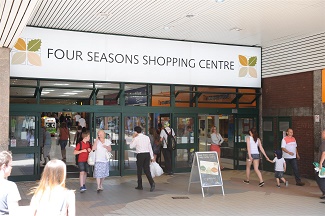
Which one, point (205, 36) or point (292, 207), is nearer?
point (292, 207)

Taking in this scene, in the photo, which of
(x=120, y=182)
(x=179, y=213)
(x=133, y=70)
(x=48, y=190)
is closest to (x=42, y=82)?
(x=133, y=70)

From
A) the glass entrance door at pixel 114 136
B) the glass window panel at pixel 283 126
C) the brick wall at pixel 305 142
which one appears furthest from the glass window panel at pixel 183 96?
the brick wall at pixel 305 142

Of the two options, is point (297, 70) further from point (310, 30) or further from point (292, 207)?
point (292, 207)

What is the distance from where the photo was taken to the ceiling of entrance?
9.16 m

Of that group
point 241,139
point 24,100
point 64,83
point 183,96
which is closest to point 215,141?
point 241,139

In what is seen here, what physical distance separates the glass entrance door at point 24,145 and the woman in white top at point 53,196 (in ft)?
27.6

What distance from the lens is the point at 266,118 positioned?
47.2 ft

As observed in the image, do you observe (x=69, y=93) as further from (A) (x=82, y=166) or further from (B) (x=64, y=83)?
(A) (x=82, y=166)

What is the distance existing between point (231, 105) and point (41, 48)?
266 inches

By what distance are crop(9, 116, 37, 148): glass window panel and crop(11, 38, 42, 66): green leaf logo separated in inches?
61.3

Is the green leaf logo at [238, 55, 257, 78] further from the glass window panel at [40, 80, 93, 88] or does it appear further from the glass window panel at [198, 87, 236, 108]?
the glass window panel at [40, 80, 93, 88]

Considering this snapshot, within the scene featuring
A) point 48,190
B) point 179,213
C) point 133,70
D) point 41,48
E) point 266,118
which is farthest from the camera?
point 266,118

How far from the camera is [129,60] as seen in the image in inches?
491

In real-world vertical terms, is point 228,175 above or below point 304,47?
below
